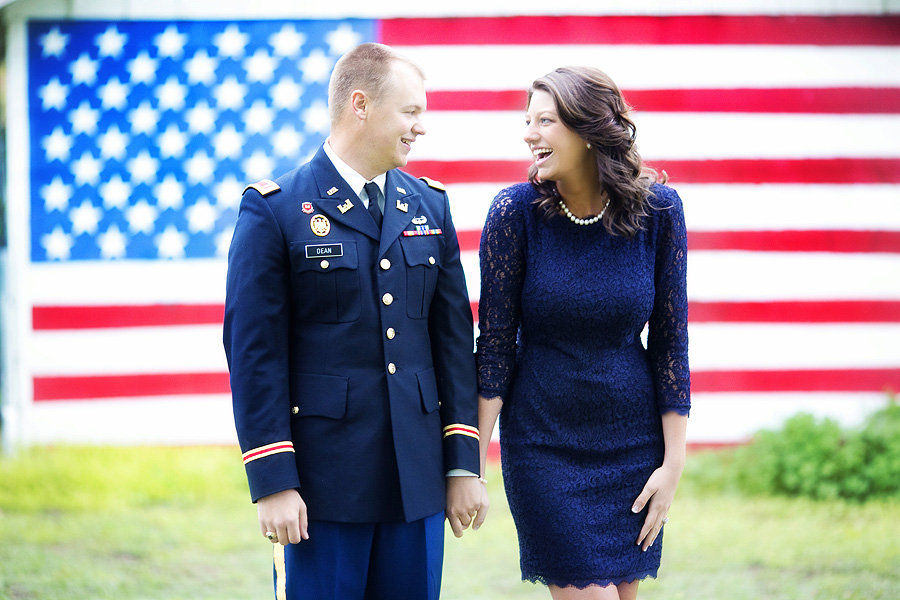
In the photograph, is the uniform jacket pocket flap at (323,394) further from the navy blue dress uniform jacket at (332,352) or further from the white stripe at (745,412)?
the white stripe at (745,412)

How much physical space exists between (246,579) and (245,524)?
1.84 ft

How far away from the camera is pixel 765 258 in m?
4.82

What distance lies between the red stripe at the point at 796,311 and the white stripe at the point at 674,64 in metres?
1.19

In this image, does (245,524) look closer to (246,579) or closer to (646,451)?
(246,579)

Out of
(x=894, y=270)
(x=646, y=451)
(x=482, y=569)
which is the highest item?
(x=894, y=270)

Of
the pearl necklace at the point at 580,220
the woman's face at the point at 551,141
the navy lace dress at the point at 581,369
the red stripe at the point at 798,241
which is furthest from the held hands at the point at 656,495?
the red stripe at the point at 798,241

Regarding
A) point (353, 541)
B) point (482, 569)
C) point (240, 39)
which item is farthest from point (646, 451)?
point (240, 39)

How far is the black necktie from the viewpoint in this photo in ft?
7.47

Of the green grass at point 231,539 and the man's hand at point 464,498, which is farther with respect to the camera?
the green grass at point 231,539

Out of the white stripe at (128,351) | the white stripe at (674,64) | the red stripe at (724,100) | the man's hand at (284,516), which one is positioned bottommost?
the man's hand at (284,516)

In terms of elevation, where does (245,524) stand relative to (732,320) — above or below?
below

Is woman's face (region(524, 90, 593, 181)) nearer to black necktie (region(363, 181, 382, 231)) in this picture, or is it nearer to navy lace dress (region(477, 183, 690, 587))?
navy lace dress (region(477, 183, 690, 587))

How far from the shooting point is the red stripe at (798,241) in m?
4.81

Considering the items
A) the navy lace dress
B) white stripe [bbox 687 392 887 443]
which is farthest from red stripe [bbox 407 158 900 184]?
the navy lace dress
